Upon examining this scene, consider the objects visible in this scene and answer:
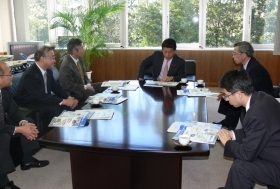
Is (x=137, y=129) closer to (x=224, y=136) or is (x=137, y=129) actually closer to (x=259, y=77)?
(x=224, y=136)

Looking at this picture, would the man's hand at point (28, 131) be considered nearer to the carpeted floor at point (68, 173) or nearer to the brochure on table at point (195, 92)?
the carpeted floor at point (68, 173)

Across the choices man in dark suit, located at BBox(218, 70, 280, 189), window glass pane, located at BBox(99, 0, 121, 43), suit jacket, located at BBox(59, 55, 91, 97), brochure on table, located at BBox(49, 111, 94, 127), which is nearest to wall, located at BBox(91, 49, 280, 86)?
window glass pane, located at BBox(99, 0, 121, 43)

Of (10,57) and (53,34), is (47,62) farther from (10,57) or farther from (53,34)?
(53,34)

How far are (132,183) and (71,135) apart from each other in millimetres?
606

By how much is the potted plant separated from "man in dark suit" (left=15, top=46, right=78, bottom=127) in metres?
2.72

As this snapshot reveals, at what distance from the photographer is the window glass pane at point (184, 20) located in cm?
631

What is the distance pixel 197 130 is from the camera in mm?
2045

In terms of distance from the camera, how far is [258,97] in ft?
6.33

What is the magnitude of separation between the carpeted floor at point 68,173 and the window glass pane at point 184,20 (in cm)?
358

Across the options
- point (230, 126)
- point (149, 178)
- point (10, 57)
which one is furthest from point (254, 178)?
point (10, 57)

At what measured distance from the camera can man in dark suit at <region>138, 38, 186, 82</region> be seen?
3.99 metres

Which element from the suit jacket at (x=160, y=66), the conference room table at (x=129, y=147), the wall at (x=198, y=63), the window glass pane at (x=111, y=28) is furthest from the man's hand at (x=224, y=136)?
the window glass pane at (x=111, y=28)

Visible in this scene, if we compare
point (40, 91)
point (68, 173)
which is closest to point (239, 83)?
point (68, 173)

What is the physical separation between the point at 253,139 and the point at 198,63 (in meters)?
4.63
